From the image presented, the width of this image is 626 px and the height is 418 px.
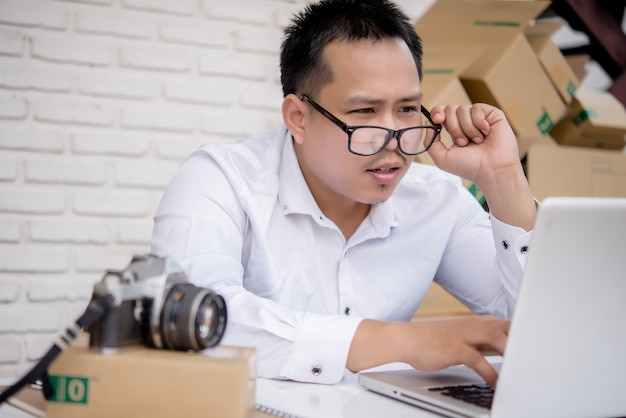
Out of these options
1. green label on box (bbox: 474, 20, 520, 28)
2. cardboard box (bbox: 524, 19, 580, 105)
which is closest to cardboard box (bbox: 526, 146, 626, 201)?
cardboard box (bbox: 524, 19, 580, 105)

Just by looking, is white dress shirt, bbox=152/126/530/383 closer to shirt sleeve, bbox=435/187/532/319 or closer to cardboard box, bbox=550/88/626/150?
shirt sleeve, bbox=435/187/532/319

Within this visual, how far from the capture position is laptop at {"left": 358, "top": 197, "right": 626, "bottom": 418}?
0.73m

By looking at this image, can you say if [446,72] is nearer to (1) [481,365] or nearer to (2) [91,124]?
(2) [91,124]

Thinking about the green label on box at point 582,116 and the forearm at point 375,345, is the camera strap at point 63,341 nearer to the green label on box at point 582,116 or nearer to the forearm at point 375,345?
the forearm at point 375,345

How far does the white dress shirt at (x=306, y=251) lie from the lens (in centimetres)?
106

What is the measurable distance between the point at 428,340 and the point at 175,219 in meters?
0.50

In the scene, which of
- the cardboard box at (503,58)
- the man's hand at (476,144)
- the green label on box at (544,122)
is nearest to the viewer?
the man's hand at (476,144)

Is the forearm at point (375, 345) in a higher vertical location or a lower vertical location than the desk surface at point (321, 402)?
higher

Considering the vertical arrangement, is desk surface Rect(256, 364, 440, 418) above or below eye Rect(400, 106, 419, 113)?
below

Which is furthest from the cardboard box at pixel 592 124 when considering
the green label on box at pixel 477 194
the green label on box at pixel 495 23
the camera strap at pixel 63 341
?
the camera strap at pixel 63 341

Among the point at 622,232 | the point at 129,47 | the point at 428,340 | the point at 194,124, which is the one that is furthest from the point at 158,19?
the point at 622,232

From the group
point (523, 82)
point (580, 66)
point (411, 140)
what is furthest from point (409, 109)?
point (580, 66)

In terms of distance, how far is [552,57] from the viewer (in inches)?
93.0

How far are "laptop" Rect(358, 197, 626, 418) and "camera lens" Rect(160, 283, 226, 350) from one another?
288mm
